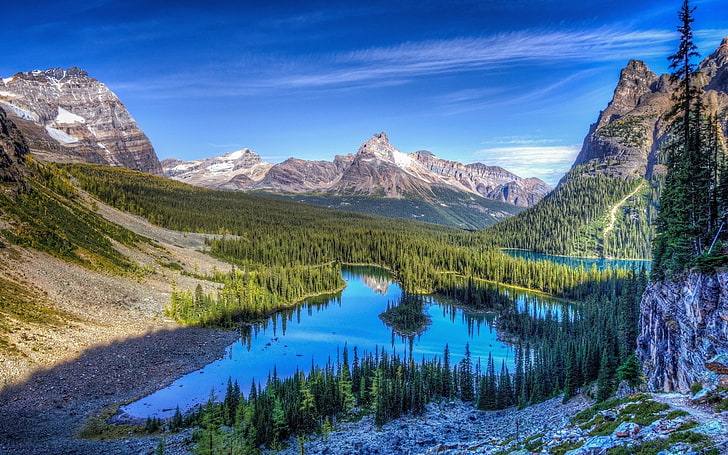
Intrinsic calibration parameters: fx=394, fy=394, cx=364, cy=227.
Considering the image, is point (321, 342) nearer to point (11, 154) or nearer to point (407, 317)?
point (407, 317)

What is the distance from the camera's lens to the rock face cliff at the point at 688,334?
2562cm

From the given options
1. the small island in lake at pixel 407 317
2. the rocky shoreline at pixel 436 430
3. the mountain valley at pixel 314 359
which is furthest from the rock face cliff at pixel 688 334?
the small island in lake at pixel 407 317

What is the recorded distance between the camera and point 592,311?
87.2 m

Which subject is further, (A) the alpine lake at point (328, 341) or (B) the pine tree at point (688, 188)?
(A) the alpine lake at point (328, 341)

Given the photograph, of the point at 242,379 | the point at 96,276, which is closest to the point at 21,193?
the point at 96,276

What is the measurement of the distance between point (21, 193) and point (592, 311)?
5255 inches

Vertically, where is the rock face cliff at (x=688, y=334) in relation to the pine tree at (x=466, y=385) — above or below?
above

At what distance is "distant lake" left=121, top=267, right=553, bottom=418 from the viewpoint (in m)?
55.1

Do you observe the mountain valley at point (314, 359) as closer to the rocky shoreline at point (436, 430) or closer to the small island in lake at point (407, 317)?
the rocky shoreline at point (436, 430)

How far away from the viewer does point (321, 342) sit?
80.9m

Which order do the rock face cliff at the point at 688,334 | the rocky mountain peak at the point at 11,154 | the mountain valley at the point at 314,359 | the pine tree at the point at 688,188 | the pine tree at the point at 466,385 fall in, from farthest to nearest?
the rocky mountain peak at the point at 11,154, the pine tree at the point at 466,385, the pine tree at the point at 688,188, the mountain valley at the point at 314,359, the rock face cliff at the point at 688,334

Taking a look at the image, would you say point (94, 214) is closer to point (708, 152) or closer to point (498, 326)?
point (498, 326)

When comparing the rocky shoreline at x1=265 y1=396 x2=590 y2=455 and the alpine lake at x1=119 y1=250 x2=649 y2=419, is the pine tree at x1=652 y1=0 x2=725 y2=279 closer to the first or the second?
the rocky shoreline at x1=265 y1=396 x2=590 y2=455

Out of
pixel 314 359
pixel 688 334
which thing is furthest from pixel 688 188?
pixel 314 359
